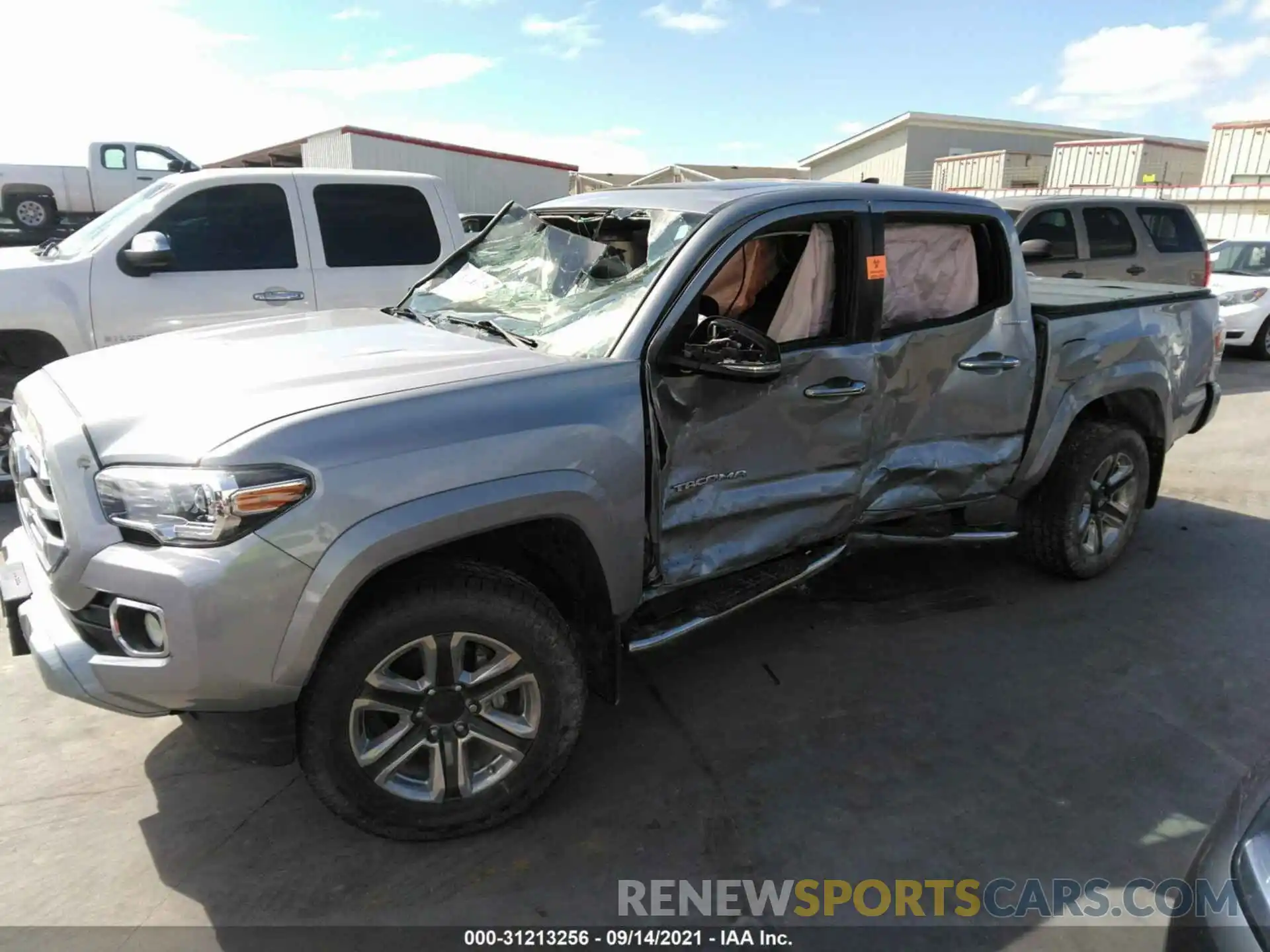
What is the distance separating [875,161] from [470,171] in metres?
13.9

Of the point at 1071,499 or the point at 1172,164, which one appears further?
the point at 1172,164

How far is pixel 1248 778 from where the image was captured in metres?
1.93

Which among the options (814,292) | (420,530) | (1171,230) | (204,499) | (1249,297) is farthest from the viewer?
(1249,297)

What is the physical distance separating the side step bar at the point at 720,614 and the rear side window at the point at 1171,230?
27.4 ft

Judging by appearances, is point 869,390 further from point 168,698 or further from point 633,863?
point 168,698

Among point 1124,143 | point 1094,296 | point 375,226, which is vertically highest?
point 1124,143

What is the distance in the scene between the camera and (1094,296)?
4.66m

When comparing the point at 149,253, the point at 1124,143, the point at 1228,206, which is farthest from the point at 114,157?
the point at 1228,206

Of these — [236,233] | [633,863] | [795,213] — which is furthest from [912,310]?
[236,233]

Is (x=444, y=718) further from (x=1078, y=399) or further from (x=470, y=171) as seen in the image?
(x=470, y=171)

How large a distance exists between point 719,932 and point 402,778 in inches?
40.2

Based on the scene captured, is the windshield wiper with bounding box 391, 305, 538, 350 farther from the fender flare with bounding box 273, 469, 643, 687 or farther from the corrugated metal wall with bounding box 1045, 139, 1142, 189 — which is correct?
the corrugated metal wall with bounding box 1045, 139, 1142, 189

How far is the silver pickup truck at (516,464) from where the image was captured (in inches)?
86.4

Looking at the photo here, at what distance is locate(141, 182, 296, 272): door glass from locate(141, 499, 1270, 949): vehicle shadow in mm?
3804
